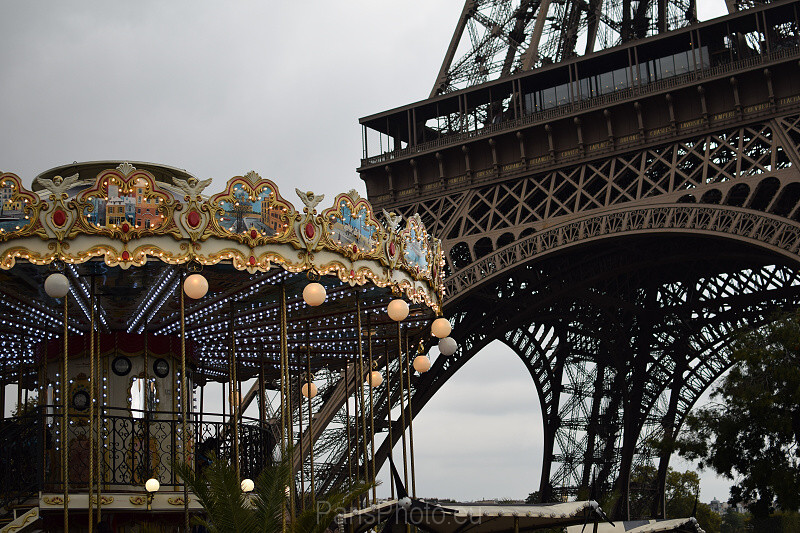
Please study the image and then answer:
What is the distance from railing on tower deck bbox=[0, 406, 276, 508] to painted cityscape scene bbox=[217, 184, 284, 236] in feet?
9.10

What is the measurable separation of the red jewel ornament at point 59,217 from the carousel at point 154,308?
1cm

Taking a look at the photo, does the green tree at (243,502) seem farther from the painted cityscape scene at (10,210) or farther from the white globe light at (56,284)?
the painted cityscape scene at (10,210)

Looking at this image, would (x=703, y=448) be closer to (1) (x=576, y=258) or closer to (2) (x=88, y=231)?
(1) (x=576, y=258)

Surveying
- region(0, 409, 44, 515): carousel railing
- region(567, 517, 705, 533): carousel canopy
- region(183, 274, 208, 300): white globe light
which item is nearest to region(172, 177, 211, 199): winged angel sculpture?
region(183, 274, 208, 300): white globe light

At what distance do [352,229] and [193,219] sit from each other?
7.44 ft

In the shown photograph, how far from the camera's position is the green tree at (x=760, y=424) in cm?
2100

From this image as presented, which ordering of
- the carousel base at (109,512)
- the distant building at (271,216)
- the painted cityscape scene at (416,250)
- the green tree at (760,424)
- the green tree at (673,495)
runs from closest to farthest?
the distant building at (271,216), the carousel base at (109,512), the painted cityscape scene at (416,250), the green tree at (760,424), the green tree at (673,495)

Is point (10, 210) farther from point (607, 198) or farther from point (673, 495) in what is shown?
point (673, 495)

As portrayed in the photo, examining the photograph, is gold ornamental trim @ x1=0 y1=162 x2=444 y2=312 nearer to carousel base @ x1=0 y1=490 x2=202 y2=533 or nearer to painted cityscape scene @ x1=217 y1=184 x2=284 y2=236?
painted cityscape scene @ x1=217 y1=184 x2=284 y2=236

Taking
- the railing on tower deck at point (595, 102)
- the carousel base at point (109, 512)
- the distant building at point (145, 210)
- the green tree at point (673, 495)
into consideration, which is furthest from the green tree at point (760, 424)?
the green tree at point (673, 495)

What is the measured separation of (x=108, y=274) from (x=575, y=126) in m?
18.1

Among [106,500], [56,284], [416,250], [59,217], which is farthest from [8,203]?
[416,250]

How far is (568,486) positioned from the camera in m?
39.5

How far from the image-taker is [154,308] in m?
15.2
